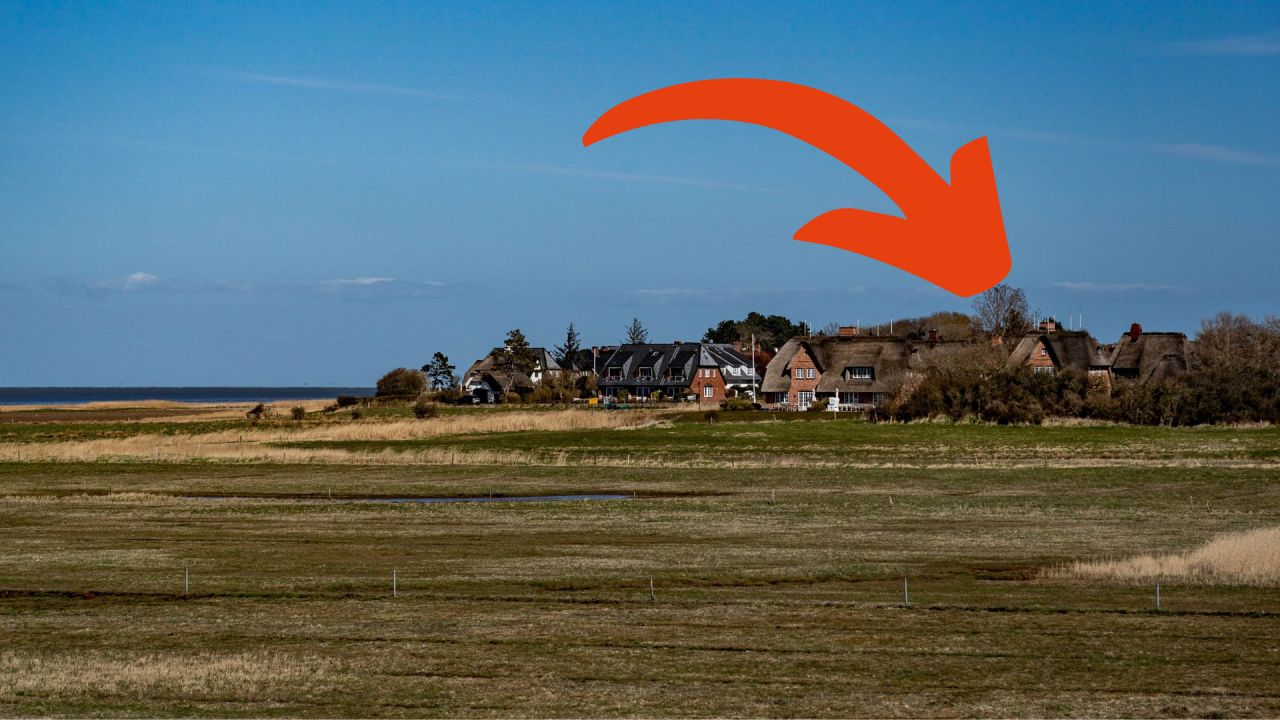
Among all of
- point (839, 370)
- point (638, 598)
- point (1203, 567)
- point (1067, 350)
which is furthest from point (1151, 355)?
point (638, 598)

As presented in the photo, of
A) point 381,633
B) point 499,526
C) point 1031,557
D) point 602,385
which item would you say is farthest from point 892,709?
point 602,385

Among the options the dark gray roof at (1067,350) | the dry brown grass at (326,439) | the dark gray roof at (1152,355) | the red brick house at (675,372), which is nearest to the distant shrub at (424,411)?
the dry brown grass at (326,439)

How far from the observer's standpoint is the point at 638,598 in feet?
85.4

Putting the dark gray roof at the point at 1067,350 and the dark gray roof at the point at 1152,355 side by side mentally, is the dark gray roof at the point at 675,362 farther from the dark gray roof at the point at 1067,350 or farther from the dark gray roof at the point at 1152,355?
the dark gray roof at the point at 1152,355

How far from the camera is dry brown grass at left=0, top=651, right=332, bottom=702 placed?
1786 centimetres

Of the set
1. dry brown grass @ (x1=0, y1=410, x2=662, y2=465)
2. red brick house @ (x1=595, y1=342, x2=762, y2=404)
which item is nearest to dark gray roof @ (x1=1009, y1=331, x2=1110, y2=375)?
red brick house @ (x1=595, y1=342, x2=762, y2=404)

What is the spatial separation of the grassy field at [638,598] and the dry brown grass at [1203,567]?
0.46m

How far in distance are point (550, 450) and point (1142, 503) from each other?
128 ft

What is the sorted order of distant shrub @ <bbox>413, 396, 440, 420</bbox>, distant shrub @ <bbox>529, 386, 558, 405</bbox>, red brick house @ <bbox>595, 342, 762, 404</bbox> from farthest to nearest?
1. red brick house @ <bbox>595, 342, 762, 404</bbox>
2. distant shrub @ <bbox>529, 386, 558, 405</bbox>
3. distant shrub @ <bbox>413, 396, 440, 420</bbox>

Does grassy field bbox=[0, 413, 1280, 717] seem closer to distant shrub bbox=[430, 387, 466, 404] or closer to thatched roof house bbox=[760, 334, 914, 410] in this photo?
thatched roof house bbox=[760, 334, 914, 410]

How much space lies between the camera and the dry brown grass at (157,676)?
58.6 ft

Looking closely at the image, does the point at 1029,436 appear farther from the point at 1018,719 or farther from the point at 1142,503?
the point at 1018,719

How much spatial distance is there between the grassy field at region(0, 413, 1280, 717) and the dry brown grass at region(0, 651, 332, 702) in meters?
0.07

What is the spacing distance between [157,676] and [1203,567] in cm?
2420
